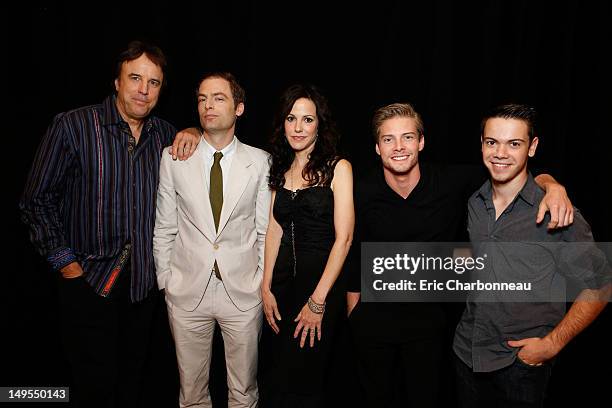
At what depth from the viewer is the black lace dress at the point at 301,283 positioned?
1.97 meters

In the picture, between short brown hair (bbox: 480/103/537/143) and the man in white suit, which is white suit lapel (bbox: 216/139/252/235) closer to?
the man in white suit

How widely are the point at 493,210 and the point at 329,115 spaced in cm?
76

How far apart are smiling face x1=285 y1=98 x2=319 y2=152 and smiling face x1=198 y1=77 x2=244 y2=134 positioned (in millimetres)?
266

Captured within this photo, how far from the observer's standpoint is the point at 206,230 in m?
2.00

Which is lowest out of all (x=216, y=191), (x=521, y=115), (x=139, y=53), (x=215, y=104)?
(x=216, y=191)

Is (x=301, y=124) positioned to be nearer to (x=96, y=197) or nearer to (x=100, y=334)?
(x=96, y=197)

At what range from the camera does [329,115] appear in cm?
203

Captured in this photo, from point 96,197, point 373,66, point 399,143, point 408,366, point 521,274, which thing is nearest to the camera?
point 521,274

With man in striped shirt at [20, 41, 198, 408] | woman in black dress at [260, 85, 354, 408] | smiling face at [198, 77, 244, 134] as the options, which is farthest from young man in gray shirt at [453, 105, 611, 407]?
man in striped shirt at [20, 41, 198, 408]

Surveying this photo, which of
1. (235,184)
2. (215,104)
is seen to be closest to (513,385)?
(235,184)

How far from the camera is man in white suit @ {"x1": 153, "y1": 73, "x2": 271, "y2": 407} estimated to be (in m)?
2.01

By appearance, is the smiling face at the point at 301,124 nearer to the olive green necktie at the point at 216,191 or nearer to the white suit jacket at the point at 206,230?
the white suit jacket at the point at 206,230

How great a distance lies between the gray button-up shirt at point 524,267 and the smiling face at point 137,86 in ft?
4.74

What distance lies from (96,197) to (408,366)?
1.48 metres
